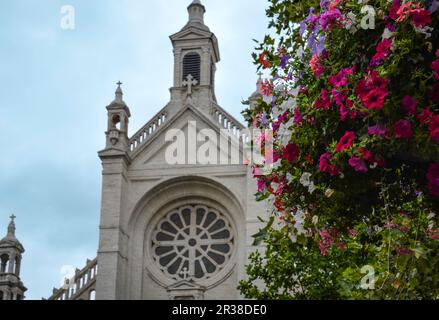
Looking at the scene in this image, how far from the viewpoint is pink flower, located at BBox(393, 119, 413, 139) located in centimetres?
593

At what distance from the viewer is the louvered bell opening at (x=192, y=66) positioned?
35.0m

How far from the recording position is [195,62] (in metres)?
35.1

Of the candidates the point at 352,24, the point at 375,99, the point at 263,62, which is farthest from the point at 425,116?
the point at 263,62

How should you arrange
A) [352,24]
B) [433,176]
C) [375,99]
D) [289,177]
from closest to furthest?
1. [375,99]
2. [433,176]
3. [352,24]
4. [289,177]

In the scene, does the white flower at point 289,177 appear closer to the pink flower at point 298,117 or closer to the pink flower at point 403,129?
the pink flower at point 298,117

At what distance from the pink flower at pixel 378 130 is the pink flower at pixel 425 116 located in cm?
29

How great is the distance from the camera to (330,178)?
689 cm

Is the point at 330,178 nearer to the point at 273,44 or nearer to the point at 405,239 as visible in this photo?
the point at 405,239

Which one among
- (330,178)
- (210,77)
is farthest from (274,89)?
(210,77)

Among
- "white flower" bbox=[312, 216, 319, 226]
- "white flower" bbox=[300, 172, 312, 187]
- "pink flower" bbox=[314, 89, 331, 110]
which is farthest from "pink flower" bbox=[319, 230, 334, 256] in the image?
"pink flower" bbox=[314, 89, 331, 110]

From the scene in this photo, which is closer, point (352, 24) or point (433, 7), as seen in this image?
point (433, 7)

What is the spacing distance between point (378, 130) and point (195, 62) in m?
29.4

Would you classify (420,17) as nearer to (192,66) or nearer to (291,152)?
(291,152)

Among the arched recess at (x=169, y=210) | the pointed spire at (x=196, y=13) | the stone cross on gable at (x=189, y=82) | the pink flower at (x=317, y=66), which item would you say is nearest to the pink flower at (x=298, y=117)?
the pink flower at (x=317, y=66)
